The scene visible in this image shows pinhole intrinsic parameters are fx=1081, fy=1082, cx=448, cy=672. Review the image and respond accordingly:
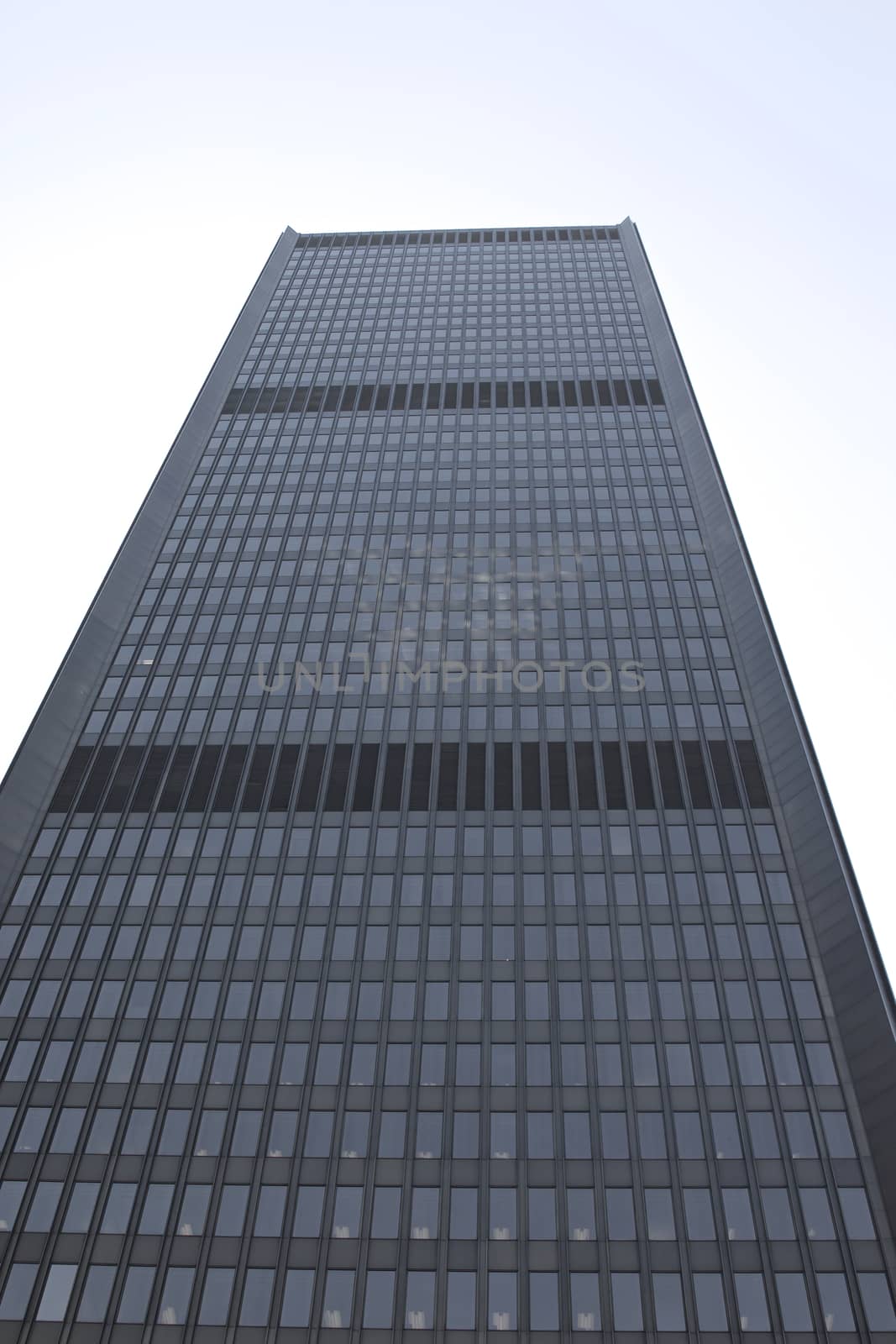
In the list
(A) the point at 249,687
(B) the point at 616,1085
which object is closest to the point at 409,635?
(A) the point at 249,687

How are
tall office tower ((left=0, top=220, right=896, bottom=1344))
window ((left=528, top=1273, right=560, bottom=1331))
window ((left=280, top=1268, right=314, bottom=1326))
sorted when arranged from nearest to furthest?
window ((left=528, top=1273, right=560, bottom=1331)) < window ((left=280, top=1268, right=314, bottom=1326)) < tall office tower ((left=0, top=220, right=896, bottom=1344))

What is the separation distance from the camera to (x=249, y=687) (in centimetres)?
6819

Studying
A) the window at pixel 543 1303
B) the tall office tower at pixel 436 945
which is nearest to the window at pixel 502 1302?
the tall office tower at pixel 436 945

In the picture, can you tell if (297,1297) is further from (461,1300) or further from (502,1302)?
(502,1302)

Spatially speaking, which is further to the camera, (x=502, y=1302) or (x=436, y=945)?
(x=436, y=945)

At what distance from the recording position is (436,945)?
52.7 meters

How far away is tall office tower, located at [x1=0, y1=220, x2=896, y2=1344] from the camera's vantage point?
4203 centimetres

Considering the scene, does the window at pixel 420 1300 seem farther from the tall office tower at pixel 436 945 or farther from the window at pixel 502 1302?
the window at pixel 502 1302

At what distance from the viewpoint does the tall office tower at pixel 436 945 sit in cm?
4203

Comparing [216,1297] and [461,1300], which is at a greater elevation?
[461,1300]

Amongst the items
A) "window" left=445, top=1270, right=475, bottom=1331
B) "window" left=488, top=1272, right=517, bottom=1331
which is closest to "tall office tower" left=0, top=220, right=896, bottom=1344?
"window" left=445, top=1270, right=475, bottom=1331

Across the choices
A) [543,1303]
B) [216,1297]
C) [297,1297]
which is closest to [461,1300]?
[543,1303]

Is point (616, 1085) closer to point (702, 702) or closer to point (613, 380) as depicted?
point (702, 702)

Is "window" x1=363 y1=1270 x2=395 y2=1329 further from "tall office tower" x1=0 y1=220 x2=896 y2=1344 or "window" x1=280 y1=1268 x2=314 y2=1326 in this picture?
"window" x1=280 y1=1268 x2=314 y2=1326
